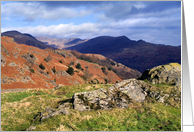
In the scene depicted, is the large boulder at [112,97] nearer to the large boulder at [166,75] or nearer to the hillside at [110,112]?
the hillside at [110,112]

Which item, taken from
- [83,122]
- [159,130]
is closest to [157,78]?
[159,130]

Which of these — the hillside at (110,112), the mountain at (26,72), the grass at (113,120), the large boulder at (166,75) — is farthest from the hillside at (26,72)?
the large boulder at (166,75)

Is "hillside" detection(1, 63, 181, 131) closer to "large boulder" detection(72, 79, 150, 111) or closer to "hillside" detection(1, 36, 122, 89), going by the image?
"large boulder" detection(72, 79, 150, 111)

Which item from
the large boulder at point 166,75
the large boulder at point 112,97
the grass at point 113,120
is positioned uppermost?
the large boulder at point 166,75

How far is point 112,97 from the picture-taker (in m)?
14.3

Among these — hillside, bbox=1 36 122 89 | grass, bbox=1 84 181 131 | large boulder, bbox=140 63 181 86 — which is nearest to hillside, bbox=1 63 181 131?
grass, bbox=1 84 181 131

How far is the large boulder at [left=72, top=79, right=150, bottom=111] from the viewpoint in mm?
13197

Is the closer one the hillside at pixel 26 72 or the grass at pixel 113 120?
the grass at pixel 113 120

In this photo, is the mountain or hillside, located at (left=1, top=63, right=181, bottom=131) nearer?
hillside, located at (left=1, top=63, right=181, bottom=131)

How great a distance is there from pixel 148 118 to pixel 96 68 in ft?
357

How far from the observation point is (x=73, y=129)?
962 centimetres

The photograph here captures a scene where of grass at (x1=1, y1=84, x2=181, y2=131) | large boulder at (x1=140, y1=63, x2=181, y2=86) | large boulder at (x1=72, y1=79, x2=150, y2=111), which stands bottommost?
grass at (x1=1, y1=84, x2=181, y2=131)

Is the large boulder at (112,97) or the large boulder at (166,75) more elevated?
the large boulder at (166,75)

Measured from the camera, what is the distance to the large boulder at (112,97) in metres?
13.2
